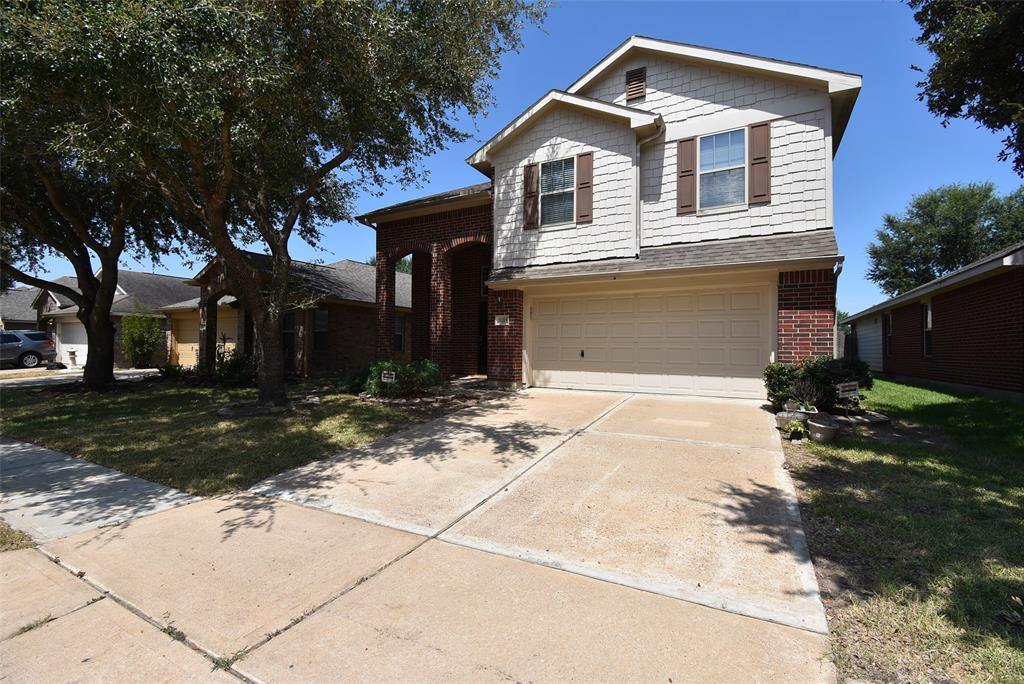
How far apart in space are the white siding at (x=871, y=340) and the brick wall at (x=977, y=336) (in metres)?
4.72

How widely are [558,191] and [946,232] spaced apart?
36.3 m

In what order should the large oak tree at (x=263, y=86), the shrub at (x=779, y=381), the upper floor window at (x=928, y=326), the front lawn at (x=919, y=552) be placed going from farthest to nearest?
the upper floor window at (x=928, y=326)
the shrub at (x=779, y=381)
the large oak tree at (x=263, y=86)
the front lawn at (x=919, y=552)

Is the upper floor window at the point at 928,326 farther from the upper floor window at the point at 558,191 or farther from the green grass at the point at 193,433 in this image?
the green grass at the point at 193,433

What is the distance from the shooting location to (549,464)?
17.4 ft

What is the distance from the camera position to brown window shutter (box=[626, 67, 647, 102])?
34.1 ft

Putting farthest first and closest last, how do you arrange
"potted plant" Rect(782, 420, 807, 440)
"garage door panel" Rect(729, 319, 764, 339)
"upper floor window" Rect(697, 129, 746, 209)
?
1. "upper floor window" Rect(697, 129, 746, 209)
2. "garage door panel" Rect(729, 319, 764, 339)
3. "potted plant" Rect(782, 420, 807, 440)

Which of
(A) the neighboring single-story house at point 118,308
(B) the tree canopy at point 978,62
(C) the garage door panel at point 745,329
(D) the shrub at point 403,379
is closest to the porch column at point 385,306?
(D) the shrub at point 403,379

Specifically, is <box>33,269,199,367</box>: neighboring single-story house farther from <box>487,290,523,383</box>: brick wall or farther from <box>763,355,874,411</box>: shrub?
<box>763,355,874,411</box>: shrub

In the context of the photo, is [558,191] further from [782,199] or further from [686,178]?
[782,199]

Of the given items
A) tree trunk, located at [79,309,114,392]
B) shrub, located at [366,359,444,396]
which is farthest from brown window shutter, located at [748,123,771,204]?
tree trunk, located at [79,309,114,392]

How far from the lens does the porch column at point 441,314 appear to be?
11883 mm

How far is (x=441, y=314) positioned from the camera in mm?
11875

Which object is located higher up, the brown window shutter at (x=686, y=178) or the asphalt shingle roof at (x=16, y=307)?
the brown window shutter at (x=686, y=178)

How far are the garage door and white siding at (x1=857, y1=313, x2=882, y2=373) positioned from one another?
48.8ft
